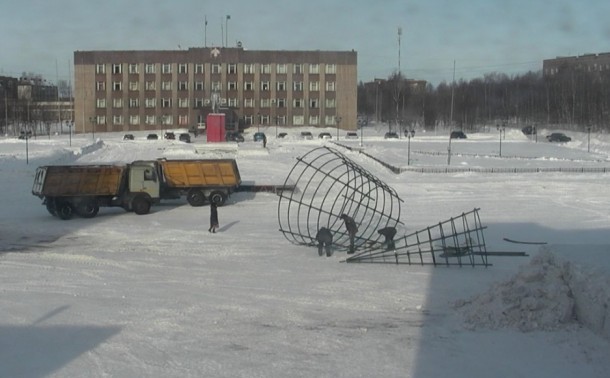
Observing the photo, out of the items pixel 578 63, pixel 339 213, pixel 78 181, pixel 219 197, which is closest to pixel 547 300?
pixel 339 213

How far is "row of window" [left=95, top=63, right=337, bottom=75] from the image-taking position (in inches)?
4424

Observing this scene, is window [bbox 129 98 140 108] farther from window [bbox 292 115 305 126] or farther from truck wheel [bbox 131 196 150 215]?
truck wheel [bbox 131 196 150 215]

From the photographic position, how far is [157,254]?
18844 mm

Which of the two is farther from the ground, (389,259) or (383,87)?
(383,87)

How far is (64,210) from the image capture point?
84.4 feet

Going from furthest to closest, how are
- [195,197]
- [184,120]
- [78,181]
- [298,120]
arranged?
1. [298,120]
2. [184,120]
3. [195,197]
4. [78,181]

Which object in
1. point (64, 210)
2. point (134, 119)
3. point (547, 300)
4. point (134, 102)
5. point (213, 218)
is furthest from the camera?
point (134, 119)

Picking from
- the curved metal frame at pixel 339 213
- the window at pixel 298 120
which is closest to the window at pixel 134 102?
the window at pixel 298 120

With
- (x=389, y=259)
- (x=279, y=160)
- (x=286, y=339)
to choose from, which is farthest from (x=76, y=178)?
(x=279, y=160)

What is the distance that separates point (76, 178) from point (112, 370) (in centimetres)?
1771

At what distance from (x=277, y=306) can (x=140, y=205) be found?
14360mm

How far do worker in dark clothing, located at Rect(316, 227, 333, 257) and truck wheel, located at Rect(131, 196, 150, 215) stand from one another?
977 cm

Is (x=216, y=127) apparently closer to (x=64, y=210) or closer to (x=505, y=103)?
(x=64, y=210)

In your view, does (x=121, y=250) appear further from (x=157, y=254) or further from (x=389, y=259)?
(x=389, y=259)
